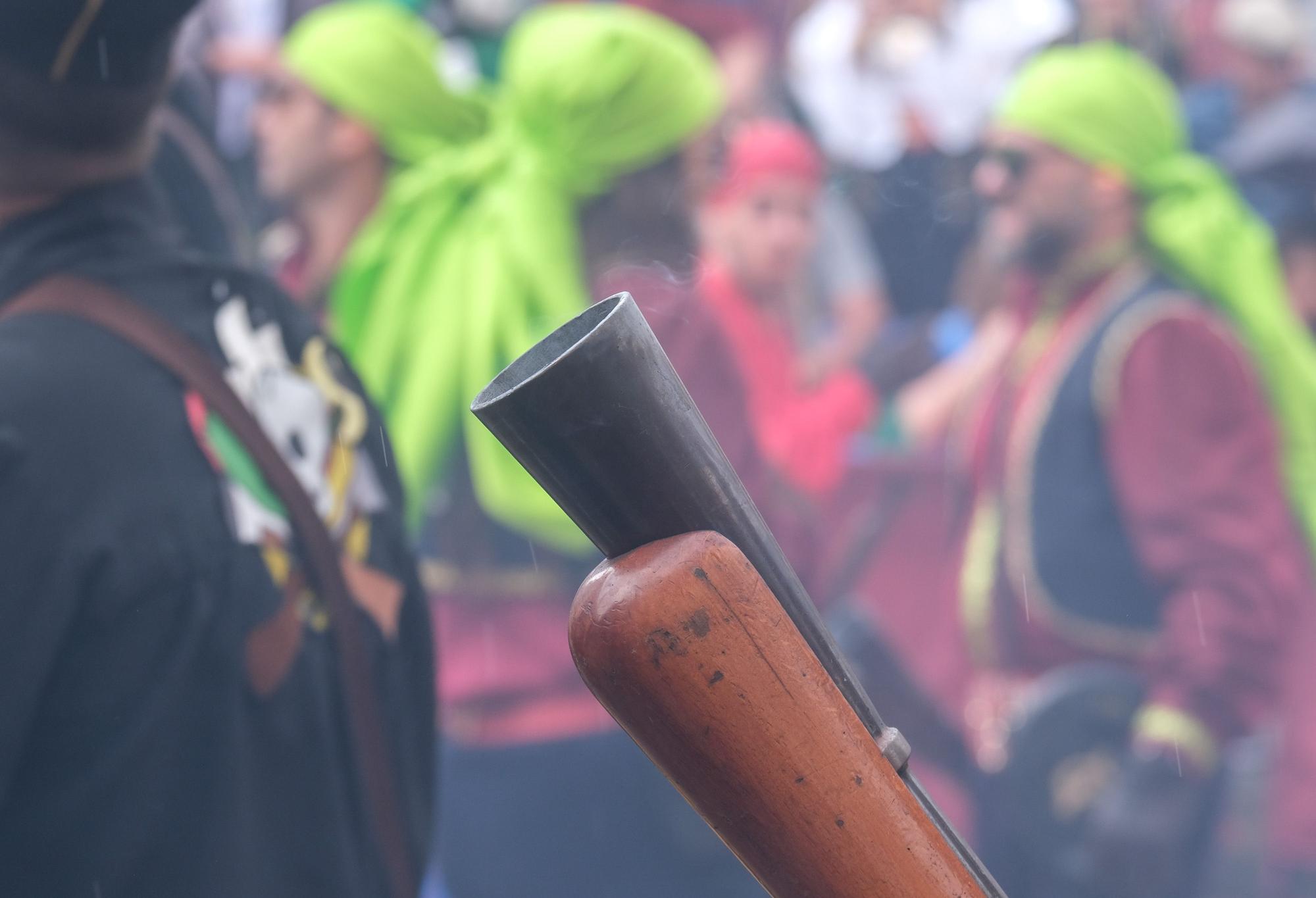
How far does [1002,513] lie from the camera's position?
3070 millimetres

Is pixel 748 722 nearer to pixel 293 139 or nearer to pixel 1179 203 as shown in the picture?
pixel 293 139

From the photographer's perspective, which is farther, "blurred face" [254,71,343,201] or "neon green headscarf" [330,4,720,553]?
"blurred face" [254,71,343,201]

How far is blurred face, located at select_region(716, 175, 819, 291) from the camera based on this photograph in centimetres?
319

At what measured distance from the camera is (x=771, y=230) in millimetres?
3227

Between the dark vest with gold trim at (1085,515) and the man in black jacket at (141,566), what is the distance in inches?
82.1

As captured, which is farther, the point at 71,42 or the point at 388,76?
the point at 388,76

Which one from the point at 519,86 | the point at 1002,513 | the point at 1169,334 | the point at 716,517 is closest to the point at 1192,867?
the point at 1002,513

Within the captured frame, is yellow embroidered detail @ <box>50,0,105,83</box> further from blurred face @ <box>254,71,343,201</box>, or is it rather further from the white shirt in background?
the white shirt in background

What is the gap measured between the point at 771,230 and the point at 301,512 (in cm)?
225

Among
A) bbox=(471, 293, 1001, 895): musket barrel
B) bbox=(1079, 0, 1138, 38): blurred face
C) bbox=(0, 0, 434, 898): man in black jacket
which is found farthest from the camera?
bbox=(1079, 0, 1138, 38): blurred face

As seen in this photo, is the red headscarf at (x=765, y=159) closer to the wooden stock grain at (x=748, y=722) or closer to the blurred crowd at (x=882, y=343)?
the blurred crowd at (x=882, y=343)

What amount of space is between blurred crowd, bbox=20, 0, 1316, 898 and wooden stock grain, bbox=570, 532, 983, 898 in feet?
7.16

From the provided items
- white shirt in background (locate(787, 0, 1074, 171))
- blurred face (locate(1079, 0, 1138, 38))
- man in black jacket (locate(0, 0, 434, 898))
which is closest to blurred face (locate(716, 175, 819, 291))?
white shirt in background (locate(787, 0, 1074, 171))

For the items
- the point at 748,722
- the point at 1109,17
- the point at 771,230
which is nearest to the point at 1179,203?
the point at 1109,17
